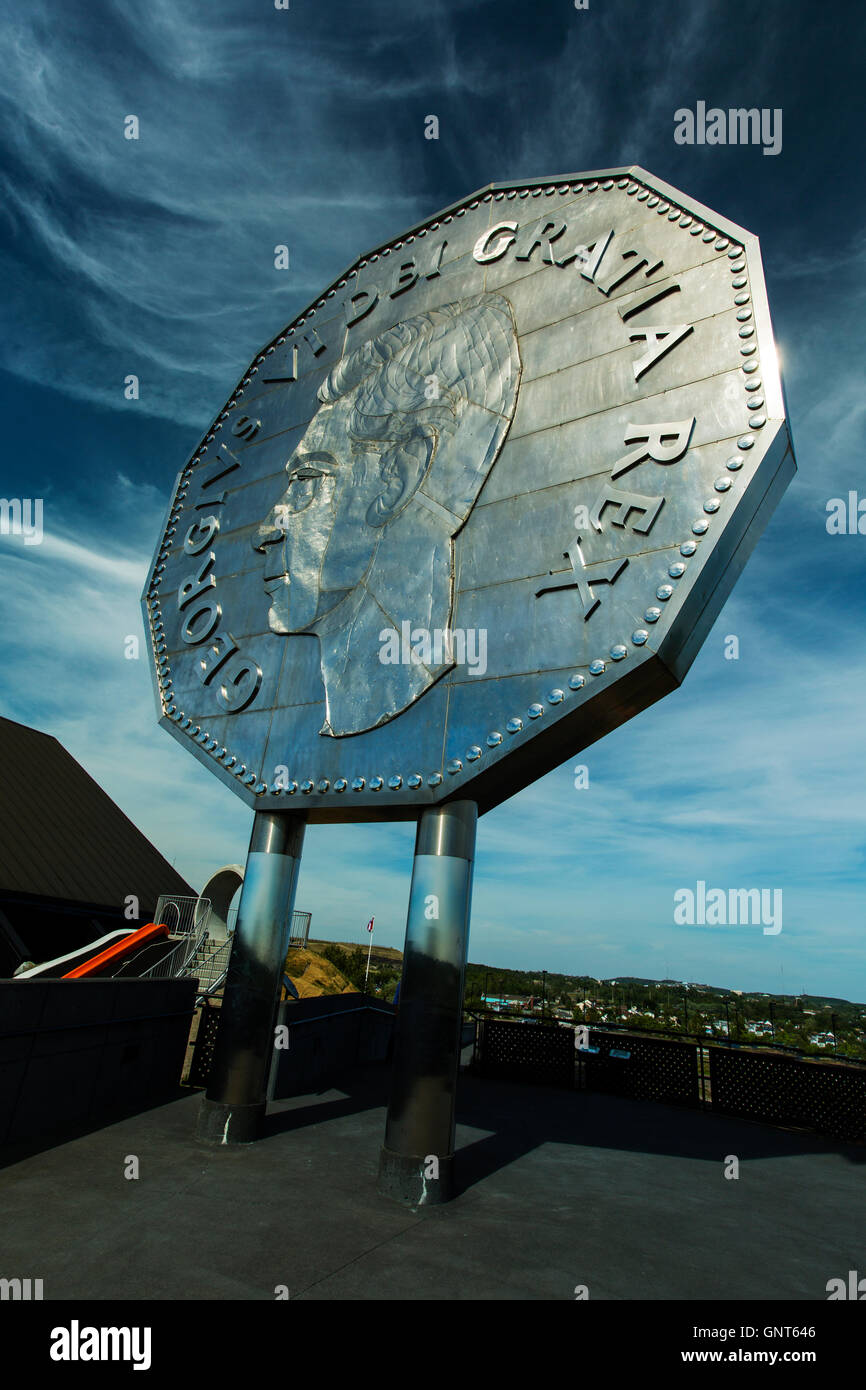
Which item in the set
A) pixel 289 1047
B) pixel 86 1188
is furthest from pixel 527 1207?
pixel 289 1047

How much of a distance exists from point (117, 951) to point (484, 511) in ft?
28.8

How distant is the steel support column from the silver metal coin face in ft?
1.93

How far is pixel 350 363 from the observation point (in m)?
9.70

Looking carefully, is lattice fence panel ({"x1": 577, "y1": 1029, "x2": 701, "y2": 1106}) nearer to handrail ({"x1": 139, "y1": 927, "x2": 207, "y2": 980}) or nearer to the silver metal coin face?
the silver metal coin face

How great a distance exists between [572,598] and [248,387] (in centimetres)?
773

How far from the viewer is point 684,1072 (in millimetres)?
11578

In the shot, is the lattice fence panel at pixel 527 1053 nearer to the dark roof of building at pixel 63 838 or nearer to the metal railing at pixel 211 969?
the metal railing at pixel 211 969

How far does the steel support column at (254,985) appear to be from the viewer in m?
7.06

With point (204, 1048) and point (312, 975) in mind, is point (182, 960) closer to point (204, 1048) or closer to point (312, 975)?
point (204, 1048)

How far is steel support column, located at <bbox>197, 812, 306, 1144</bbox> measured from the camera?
7.06 metres

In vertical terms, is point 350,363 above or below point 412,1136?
above

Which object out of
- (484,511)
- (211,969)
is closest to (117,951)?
(211,969)

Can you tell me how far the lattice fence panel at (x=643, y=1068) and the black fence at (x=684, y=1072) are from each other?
0.05 feet
